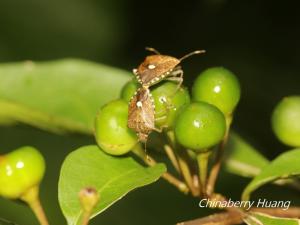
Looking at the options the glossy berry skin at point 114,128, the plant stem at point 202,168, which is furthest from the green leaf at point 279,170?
the glossy berry skin at point 114,128

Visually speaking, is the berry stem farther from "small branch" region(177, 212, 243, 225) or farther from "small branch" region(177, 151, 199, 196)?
"small branch" region(177, 212, 243, 225)

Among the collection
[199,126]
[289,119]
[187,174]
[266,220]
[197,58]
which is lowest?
[197,58]

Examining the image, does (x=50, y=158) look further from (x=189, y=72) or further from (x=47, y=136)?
(x=189, y=72)

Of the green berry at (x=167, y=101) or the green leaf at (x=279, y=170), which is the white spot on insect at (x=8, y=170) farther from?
the green leaf at (x=279, y=170)

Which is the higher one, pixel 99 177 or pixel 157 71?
pixel 157 71

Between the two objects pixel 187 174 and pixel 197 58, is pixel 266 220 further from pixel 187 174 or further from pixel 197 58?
pixel 197 58

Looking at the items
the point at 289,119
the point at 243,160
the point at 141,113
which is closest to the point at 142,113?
the point at 141,113

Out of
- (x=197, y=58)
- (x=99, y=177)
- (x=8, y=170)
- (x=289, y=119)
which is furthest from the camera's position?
(x=197, y=58)
